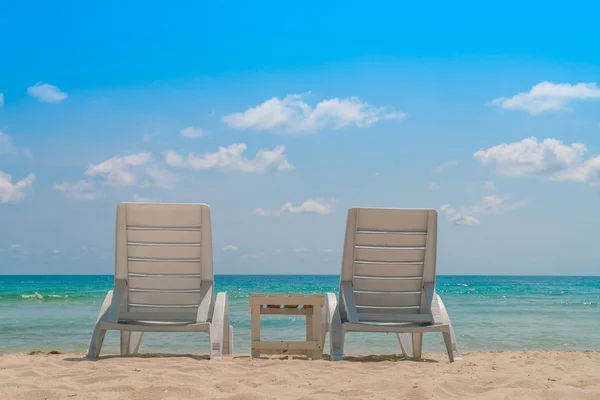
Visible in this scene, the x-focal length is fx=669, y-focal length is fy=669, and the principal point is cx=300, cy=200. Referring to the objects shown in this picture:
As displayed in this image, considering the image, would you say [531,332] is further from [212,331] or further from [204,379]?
[204,379]

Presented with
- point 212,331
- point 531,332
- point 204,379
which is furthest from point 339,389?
point 531,332

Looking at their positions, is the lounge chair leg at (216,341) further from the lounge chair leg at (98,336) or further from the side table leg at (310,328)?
the lounge chair leg at (98,336)

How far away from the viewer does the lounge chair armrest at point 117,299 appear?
600 centimetres

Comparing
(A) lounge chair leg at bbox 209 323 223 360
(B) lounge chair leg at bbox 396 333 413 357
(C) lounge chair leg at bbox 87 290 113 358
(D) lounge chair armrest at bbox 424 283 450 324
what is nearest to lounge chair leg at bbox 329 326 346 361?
(D) lounge chair armrest at bbox 424 283 450 324

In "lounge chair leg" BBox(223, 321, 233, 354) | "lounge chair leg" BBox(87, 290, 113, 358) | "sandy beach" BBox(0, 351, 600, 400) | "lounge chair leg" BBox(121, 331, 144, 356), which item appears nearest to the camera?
"sandy beach" BBox(0, 351, 600, 400)

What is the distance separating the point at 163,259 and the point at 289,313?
1268mm

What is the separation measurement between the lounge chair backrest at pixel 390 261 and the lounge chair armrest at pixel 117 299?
205 centimetres

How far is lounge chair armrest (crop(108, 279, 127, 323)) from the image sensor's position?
6.00 m

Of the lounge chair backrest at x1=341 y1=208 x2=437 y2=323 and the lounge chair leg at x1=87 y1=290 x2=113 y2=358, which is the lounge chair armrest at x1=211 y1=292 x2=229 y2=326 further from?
the lounge chair backrest at x1=341 y1=208 x2=437 y2=323

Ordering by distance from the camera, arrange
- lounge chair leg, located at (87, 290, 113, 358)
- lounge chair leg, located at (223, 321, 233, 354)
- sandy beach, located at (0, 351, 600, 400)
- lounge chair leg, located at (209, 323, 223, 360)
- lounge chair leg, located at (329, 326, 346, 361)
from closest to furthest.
→ sandy beach, located at (0, 351, 600, 400), lounge chair leg, located at (209, 323, 223, 360), lounge chair leg, located at (87, 290, 113, 358), lounge chair leg, located at (329, 326, 346, 361), lounge chair leg, located at (223, 321, 233, 354)

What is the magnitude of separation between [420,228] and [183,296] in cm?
232

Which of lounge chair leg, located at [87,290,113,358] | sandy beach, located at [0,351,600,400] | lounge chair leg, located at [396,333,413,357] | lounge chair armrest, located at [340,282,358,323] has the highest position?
lounge chair armrest, located at [340,282,358,323]

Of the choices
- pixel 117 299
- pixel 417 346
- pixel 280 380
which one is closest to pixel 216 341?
pixel 117 299

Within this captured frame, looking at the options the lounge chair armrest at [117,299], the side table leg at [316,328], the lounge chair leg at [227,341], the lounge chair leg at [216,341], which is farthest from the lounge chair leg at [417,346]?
the lounge chair armrest at [117,299]
